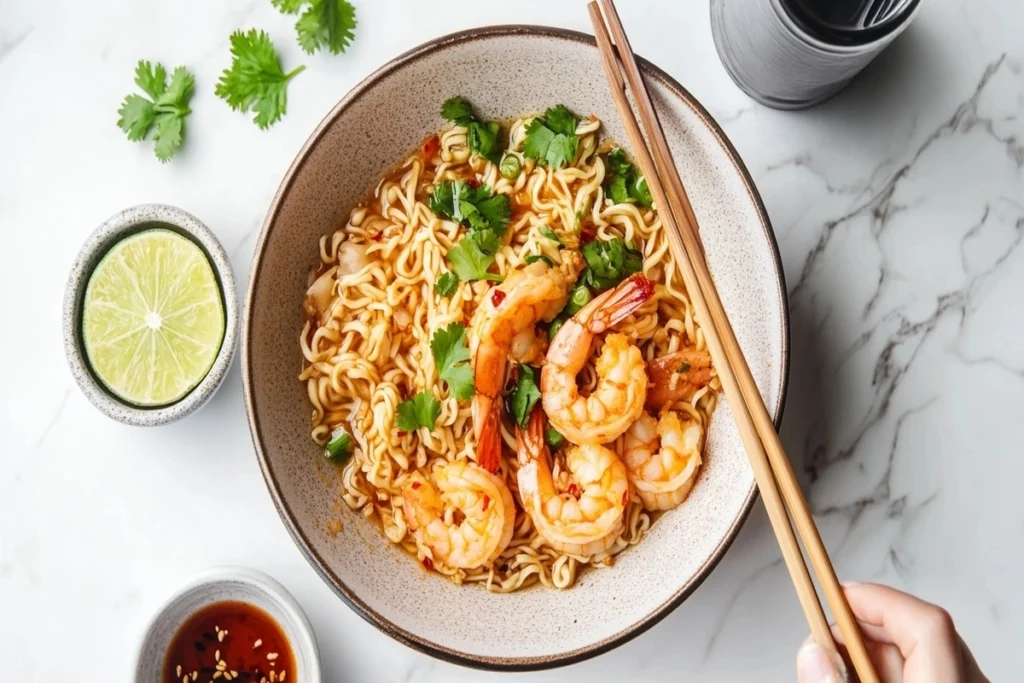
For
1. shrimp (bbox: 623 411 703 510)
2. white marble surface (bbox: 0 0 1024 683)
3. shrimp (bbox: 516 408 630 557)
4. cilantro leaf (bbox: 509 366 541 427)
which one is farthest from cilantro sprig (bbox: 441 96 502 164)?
shrimp (bbox: 623 411 703 510)

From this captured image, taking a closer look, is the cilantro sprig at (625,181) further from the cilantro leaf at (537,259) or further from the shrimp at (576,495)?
the shrimp at (576,495)

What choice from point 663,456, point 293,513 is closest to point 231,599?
point 293,513

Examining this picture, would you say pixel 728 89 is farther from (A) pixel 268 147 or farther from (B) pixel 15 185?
(B) pixel 15 185

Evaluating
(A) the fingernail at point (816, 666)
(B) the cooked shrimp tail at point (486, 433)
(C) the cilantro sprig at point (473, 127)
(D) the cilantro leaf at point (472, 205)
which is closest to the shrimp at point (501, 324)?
(B) the cooked shrimp tail at point (486, 433)

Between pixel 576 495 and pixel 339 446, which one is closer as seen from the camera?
pixel 576 495

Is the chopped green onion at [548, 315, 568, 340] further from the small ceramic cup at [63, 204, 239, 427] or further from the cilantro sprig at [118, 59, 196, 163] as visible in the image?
the cilantro sprig at [118, 59, 196, 163]

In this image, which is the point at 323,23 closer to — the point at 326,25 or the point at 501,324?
the point at 326,25
